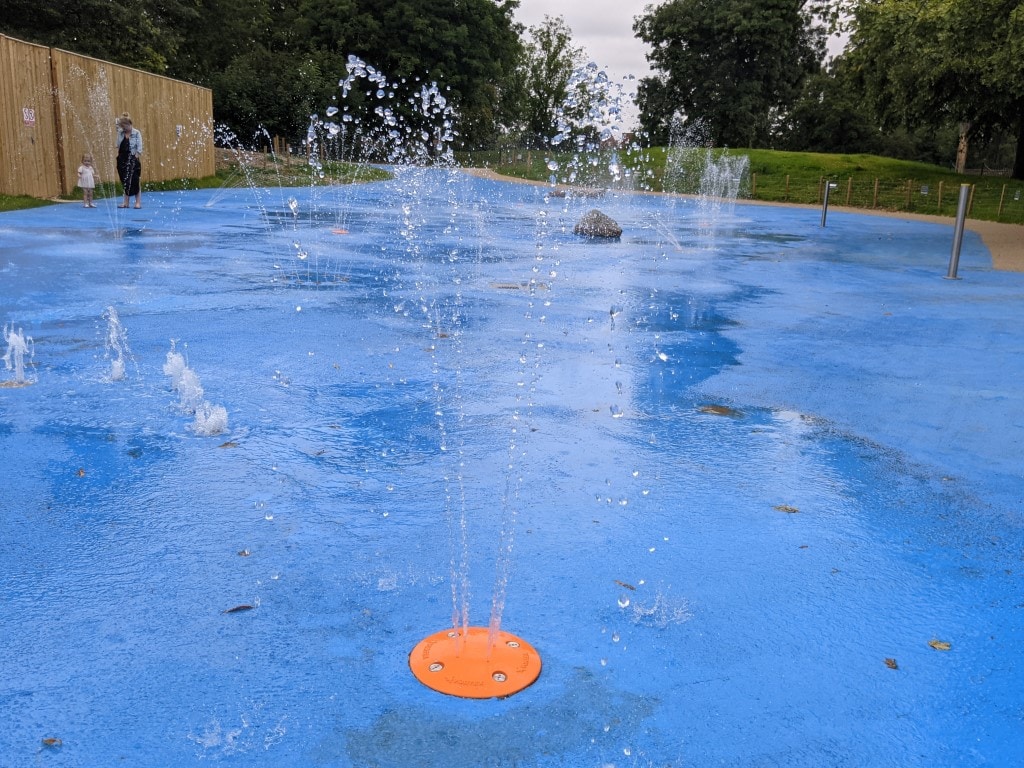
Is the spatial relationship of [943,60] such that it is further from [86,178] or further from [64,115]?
[64,115]

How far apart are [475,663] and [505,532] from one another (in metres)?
0.93

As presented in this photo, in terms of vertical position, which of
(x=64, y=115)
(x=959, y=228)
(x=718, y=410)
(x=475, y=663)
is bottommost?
(x=475, y=663)

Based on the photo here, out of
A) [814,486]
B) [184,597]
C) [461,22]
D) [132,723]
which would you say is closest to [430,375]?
[814,486]

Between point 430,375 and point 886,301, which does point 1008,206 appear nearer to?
point 886,301

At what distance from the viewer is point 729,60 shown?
1890 inches

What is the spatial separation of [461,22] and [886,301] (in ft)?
142

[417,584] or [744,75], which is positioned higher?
[744,75]

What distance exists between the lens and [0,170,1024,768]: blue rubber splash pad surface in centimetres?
238

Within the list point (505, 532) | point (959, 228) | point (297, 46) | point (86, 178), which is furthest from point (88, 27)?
point (505, 532)

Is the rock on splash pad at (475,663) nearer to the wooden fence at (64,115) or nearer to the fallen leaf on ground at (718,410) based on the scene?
the fallen leaf on ground at (718,410)

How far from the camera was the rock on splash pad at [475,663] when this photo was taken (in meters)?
2.52

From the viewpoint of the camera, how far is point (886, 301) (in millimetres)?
9570

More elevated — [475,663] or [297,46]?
[297,46]

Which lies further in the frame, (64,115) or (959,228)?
(64,115)
